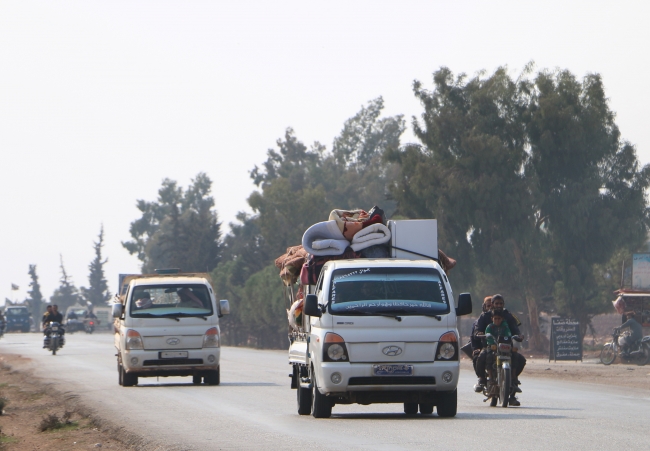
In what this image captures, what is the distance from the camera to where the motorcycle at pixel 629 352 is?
116 ft

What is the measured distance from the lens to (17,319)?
101 m

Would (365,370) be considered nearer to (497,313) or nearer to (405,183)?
(497,313)

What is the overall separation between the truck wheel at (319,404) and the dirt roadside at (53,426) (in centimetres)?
245

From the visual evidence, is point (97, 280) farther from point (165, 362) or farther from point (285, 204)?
point (165, 362)

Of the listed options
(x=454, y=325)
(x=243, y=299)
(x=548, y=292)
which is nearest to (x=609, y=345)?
(x=548, y=292)

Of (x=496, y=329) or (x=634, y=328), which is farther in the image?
(x=634, y=328)

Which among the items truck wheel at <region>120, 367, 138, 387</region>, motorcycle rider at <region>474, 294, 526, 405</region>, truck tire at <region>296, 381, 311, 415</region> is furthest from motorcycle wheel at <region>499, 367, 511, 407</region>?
truck wheel at <region>120, 367, 138, 387</region>

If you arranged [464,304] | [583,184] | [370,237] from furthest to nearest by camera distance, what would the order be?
1. [583,184]
2. [370,237]
3. [464,304]

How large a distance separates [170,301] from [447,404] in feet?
32.3

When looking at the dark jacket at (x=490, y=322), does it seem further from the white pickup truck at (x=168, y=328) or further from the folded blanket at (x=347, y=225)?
the white pickup truck at (x=168, y=328)

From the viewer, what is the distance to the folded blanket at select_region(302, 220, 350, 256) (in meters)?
15.7

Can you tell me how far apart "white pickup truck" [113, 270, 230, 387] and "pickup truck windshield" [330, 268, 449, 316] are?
8.47m

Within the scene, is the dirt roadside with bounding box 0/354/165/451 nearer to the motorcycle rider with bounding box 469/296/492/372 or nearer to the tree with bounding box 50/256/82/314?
the motorcycle rider with bounding box 469/296/492/372

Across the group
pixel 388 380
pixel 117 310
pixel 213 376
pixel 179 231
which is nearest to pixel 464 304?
pixel 388 380
